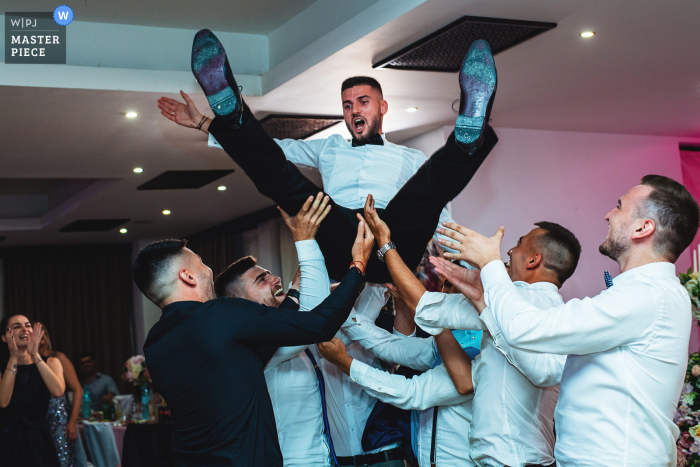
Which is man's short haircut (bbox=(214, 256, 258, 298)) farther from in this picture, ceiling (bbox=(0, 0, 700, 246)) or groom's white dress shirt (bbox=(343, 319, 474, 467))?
ceiling (bbox=(0, 0, 700, 246))

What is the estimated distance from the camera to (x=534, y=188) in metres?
4.87

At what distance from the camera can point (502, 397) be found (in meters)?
1.90

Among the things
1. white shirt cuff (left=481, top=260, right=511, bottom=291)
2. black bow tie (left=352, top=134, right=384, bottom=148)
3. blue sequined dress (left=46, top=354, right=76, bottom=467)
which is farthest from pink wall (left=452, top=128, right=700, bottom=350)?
blue sequined dress (left=46, top=354, right=76, bottom=467)

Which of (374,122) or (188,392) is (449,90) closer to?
(374,122)

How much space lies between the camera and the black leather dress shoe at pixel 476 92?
1.89m

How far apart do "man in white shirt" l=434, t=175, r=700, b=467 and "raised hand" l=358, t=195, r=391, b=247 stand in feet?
1.71

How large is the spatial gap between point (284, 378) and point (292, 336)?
508 millimetres

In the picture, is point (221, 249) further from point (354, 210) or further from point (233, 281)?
point (354, 210)

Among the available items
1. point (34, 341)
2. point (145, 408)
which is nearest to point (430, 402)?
point (34, 341)

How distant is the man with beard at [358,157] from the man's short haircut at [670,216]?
0.52 meters

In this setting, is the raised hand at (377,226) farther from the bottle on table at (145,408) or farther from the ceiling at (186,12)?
the bottle on table at (145,408)

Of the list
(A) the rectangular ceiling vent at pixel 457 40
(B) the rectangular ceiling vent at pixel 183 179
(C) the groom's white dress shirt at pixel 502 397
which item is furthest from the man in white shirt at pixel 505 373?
(B) the rectangular ceiling vent at pixel 183 179

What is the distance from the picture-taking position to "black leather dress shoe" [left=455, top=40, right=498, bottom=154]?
1.89 meters

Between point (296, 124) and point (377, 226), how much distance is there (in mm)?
2274
